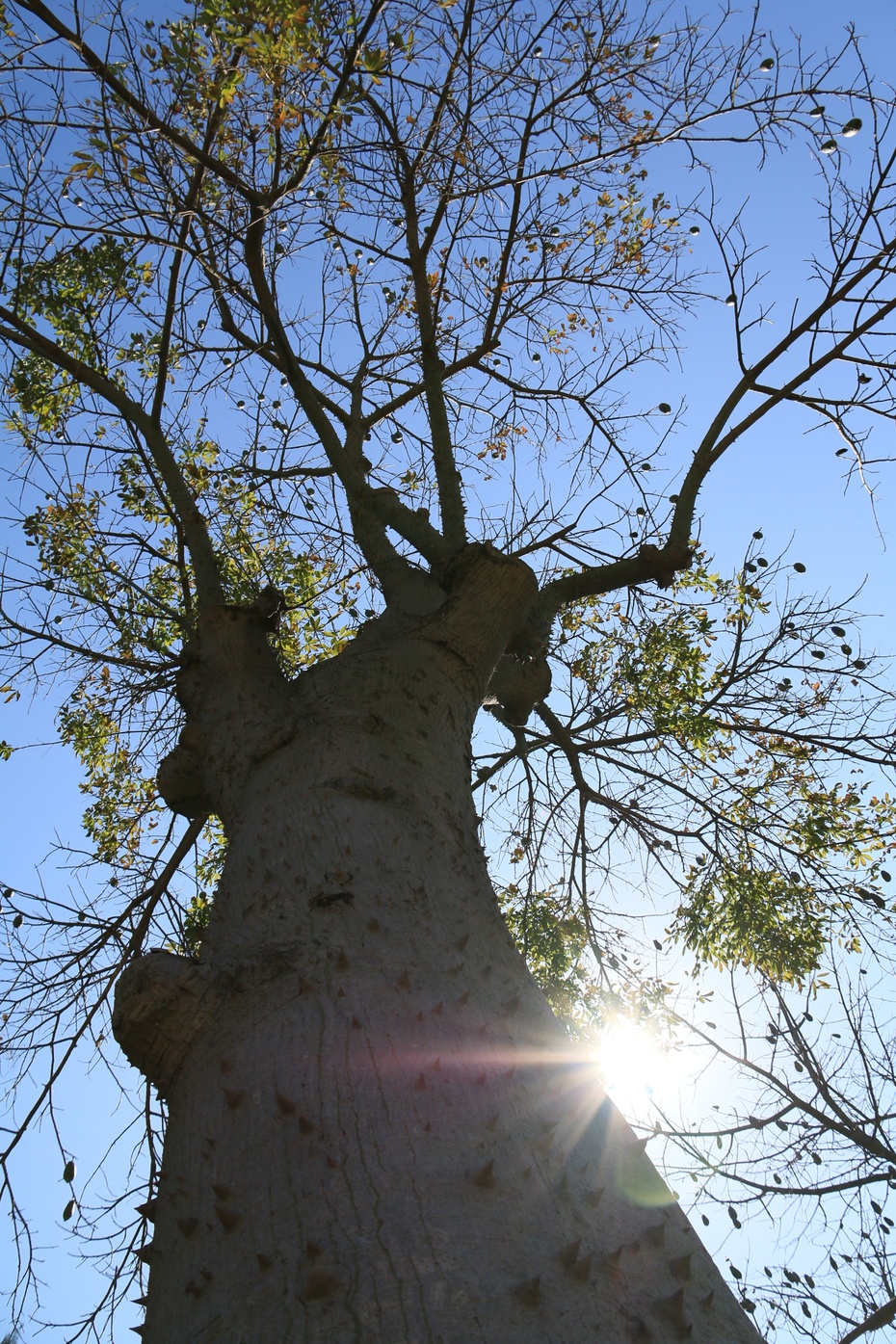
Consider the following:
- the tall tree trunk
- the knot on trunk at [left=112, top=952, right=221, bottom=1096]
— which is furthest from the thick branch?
the knot on trunk at [left=112, top=952, right=221, bottom=1096]

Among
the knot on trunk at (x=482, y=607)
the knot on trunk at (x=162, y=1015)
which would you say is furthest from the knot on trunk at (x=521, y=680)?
the knot on trunk at (x=162, y=1015)

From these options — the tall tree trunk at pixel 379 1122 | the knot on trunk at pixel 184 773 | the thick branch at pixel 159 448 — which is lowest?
the tall tree trunk at pixel 379 1122

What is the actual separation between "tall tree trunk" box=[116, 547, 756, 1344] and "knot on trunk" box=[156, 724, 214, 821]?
697 millimetres

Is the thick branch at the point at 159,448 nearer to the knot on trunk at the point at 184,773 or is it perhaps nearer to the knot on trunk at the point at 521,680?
the knot on trunk at the point at 184,773

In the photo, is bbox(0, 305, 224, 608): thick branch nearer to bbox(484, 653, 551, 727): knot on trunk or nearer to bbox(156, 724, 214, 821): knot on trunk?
bbox(156, 724, 214, 821): knot on trunk

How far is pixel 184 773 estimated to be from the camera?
3051 millimetres

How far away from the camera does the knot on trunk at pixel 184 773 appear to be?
9.91 feet

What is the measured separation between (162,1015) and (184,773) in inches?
56.3

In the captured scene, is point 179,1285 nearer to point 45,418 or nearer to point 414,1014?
point 414,1014

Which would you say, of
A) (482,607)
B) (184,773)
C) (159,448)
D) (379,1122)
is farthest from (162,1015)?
(159,448)

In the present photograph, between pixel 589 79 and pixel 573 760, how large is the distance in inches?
137

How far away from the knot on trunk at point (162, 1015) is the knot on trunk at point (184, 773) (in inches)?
51.7

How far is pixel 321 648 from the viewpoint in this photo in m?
5.55

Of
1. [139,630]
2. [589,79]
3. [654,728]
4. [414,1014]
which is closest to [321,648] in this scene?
[139,630]
